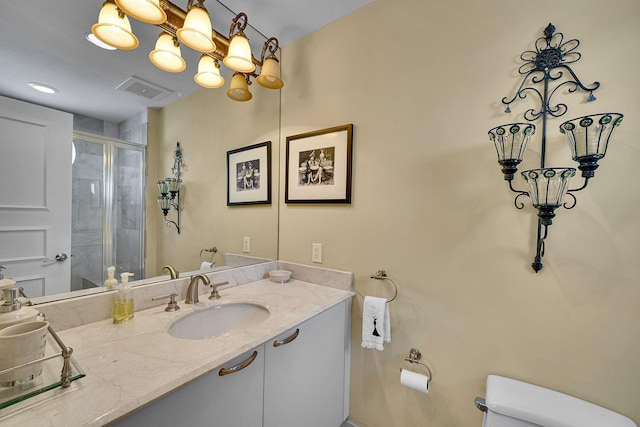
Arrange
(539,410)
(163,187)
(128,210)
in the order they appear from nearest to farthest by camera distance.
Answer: (539,410) → (128,210) → (163,187)

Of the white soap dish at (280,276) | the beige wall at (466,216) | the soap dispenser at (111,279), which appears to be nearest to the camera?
the beige wall at (466,216)

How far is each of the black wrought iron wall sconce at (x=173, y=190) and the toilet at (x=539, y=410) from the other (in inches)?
61.8

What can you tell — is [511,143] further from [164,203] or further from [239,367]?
[164,203]

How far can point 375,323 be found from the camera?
1.33 m

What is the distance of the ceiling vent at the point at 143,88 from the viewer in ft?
3.61

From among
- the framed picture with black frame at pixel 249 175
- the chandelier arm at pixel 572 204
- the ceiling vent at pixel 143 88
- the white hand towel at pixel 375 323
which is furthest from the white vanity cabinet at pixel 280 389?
the ceiling vent at pixel 143 88

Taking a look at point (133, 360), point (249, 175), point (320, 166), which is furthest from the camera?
point (249, 175)

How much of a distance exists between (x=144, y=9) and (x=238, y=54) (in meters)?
0.41

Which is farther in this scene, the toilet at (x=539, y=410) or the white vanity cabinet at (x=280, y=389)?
the toilet at (x=539, y=410)

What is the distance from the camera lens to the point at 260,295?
4.59 ft

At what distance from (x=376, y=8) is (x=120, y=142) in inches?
58.0

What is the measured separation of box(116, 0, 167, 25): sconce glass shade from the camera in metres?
0.93

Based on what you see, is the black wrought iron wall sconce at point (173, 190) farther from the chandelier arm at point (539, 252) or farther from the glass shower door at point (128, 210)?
the chandelier arm at point (539, 252)

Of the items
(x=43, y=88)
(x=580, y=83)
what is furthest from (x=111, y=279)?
(x=580, y=83)
